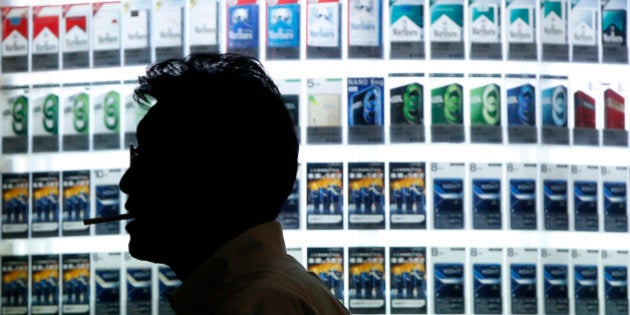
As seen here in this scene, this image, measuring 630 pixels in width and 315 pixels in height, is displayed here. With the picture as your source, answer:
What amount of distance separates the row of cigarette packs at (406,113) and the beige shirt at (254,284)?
2.19m

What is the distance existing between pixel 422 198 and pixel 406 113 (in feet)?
1.08

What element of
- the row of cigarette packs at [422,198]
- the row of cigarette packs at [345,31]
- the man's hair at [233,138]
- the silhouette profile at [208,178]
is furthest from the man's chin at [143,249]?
the row of cigarette packs at [345,31]

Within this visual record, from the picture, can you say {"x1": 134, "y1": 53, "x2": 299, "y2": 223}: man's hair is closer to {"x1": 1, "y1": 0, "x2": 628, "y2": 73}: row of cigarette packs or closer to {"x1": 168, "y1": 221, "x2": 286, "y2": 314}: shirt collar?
{"x1": 168, "y1": 221, "x2": 286, "y2": 314}: shirt collar

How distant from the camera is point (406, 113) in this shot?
3.55 meters

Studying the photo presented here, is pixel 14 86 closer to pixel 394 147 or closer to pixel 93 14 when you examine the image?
pixel 93 14

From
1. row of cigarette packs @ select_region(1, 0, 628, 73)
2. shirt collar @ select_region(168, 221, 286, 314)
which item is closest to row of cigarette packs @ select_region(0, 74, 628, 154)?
row of cigarette packs @ select_region(1, 0, 628, 73)

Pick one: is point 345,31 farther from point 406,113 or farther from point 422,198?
point 422,198

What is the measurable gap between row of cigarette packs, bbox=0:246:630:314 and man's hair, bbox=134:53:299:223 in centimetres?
209

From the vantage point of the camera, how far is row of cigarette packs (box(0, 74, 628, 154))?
3.53m

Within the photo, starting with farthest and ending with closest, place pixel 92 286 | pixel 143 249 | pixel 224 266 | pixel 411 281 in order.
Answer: pixel 92 286 → pixel 411 281 → pixel 143 249 → pixel 224 266

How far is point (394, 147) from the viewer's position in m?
3.53

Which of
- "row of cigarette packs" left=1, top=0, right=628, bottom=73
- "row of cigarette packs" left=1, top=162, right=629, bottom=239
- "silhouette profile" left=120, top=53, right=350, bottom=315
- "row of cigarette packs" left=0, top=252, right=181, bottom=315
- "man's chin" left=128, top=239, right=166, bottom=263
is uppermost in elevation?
"row of cigarette packs" left=1, top=0, right=628, bottom=73

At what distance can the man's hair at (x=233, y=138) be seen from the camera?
54.0 inches

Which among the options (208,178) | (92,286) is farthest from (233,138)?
(92,286)
